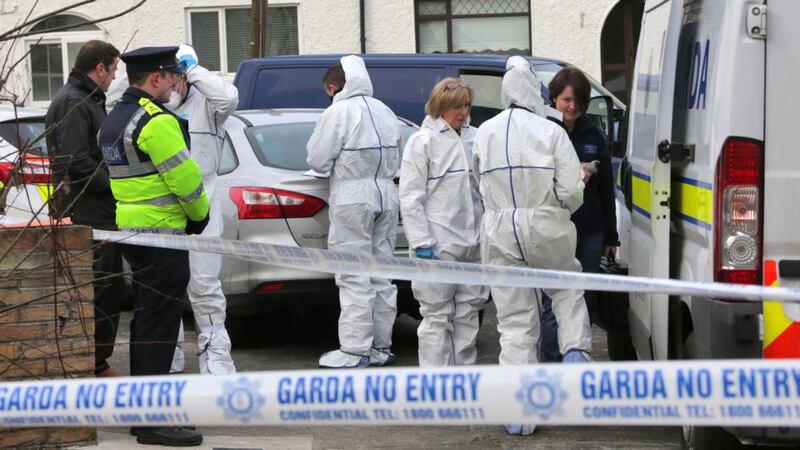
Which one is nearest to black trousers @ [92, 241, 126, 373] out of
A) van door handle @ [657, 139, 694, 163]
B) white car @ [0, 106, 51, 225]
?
white car @ [0, 106, 51, 225]

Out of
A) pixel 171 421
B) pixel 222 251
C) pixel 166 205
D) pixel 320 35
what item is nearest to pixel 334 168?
pixel 166 205

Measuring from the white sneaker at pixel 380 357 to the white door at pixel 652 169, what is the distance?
1.82 m

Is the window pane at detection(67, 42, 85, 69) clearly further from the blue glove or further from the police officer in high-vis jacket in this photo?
the police officer in high-vis jacket

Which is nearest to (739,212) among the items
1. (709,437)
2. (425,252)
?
(709,437)

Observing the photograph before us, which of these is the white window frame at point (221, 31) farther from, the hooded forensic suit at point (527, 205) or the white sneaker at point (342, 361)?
the hooded forensic suit at point (527, 205)

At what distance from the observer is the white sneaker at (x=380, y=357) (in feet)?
26.7

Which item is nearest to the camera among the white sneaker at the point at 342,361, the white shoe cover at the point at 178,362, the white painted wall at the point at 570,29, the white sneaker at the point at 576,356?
the white sneaker at the point at 576,356

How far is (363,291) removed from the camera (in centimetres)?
793

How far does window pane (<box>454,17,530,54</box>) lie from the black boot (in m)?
15.9

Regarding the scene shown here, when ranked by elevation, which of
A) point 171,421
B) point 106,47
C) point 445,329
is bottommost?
point 445,329

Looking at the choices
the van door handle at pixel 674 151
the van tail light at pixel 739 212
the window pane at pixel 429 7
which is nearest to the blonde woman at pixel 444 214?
the van door handle at pixel 674 151

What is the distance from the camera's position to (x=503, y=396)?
3203mm

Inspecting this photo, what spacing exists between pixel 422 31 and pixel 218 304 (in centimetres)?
1492

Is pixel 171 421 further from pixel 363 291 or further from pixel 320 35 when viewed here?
pixel 320 35
